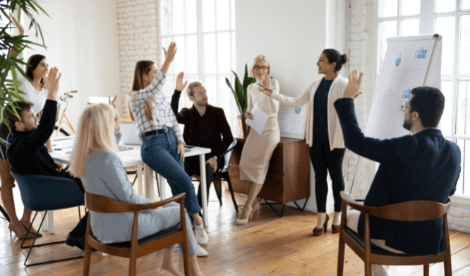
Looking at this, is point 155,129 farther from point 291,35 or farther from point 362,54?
point 362,54

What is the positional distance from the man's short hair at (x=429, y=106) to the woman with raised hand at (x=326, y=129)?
5.18ft

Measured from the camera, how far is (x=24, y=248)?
3908mm

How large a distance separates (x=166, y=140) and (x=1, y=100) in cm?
149

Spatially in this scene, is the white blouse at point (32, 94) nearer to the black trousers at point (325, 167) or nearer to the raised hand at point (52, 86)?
the raised hand at point (52, 86)

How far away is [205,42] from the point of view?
6719 mm

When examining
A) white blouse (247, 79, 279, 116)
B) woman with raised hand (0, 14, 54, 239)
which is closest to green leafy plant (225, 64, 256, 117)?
white blouse (247, 79, 279, 116)

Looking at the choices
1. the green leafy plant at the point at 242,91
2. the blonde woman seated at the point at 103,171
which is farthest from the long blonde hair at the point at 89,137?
the green leafy plant at the point at 242,91

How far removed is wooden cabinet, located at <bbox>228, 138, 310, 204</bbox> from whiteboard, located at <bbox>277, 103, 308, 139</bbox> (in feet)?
0.43

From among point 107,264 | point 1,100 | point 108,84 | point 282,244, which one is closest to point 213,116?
point 282,244

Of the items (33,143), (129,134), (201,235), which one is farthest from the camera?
(129,134)

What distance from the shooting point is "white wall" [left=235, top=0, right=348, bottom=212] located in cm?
461

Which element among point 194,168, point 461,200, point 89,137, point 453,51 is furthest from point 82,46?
point 461,200

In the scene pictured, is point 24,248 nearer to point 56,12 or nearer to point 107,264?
point 107,264

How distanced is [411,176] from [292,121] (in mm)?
2728
